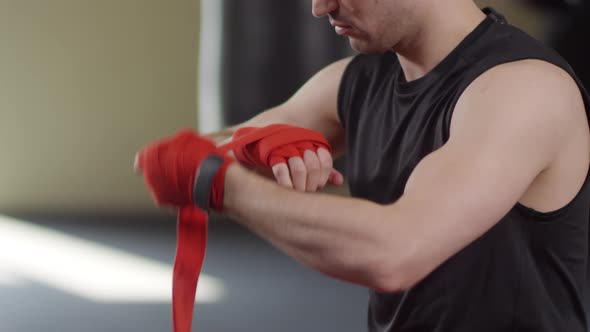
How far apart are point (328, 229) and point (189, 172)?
20cm

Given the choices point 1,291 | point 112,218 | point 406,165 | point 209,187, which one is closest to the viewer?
point 209,187

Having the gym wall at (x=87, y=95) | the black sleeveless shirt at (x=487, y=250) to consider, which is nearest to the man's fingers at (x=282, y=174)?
the black sleeveless shirt at (x=487, y=250)

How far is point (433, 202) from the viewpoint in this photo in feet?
2.86

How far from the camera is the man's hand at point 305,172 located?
103cm

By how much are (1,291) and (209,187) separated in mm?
2087

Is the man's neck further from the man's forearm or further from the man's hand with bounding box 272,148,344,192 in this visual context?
the man's forearm

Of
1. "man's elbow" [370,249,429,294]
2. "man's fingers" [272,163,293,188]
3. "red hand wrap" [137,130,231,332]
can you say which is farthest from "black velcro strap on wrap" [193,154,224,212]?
"man's elbow" [370,249,429,294]

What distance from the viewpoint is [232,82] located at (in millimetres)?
2822

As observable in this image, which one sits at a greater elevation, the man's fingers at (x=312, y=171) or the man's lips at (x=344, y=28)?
the man's lips at (x=344, y=28)

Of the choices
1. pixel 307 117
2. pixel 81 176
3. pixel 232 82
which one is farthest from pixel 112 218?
pixel 307 117

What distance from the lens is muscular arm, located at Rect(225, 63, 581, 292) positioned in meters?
0.86

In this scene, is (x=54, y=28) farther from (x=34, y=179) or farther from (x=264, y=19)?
(x=264, y=19)

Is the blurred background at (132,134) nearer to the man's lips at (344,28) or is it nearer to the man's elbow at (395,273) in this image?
the man's lips at (344,28)

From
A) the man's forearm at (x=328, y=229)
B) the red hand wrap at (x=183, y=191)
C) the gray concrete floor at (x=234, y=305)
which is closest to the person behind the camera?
the man's forearm at (x=328, y=229)
